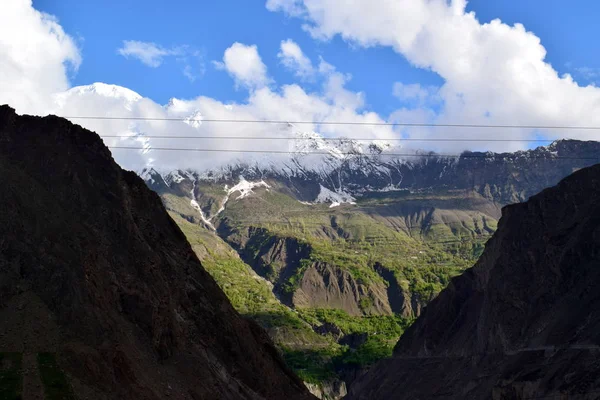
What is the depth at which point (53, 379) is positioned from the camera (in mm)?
51406

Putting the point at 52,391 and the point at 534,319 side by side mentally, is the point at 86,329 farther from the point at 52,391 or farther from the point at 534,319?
the point at 534,319

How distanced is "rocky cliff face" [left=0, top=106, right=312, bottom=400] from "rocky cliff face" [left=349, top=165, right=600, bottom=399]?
3211 centimetres

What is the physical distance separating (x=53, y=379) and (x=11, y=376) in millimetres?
2944

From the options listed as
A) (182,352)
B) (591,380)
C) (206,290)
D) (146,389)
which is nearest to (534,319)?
(591,380)

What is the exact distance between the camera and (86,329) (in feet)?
201

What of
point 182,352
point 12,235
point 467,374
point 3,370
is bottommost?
point 467,374

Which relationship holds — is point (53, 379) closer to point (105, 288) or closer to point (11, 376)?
point (11, 376)

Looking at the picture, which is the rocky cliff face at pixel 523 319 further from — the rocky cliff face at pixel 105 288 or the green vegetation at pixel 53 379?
the green vegetation at pixel 53 379

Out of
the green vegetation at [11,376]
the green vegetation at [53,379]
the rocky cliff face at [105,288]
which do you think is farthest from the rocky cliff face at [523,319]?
the green vegetation at [11,376]

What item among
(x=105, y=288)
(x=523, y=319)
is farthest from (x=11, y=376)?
(x=523, y=319)

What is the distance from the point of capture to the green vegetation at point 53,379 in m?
49.6

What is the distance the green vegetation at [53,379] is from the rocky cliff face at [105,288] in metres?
0.66

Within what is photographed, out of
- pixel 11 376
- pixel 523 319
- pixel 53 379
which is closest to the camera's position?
pixel 11 376

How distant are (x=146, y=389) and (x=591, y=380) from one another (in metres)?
51.9
